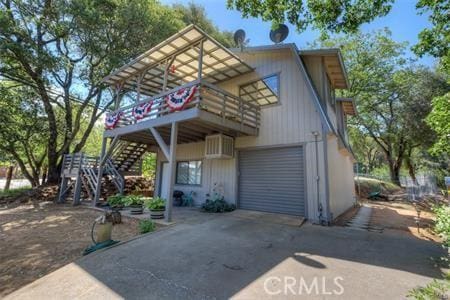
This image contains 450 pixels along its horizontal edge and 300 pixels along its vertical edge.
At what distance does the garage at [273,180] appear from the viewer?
7500 mm

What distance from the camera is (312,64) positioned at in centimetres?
836

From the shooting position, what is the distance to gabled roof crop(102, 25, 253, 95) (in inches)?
287

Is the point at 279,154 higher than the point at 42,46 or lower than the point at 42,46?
lower

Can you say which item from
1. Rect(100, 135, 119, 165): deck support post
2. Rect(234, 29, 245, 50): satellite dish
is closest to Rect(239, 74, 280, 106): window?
Rect(234, 29, 245, 50): satellite dish

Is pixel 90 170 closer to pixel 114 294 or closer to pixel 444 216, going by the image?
pixel 114 294

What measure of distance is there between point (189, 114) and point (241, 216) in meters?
3.89

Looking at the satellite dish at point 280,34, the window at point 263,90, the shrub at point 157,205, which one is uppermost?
the satellite dish at point 280,34

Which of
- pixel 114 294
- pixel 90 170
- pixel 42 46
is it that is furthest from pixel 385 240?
pixel 42 46

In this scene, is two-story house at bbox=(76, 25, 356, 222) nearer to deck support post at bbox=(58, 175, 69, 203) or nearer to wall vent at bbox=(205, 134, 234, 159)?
wall vent at bbox=(205, 134, 234, 159)

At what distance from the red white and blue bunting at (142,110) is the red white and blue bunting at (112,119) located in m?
1.22

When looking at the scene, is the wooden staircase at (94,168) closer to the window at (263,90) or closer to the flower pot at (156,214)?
the flower pot at (156,214)

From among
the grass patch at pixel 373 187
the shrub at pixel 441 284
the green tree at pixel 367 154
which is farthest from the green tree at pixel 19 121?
the green tree at pixel 367 154

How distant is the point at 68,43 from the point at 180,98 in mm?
12085

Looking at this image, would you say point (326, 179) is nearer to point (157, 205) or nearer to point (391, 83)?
point (157, 205)
